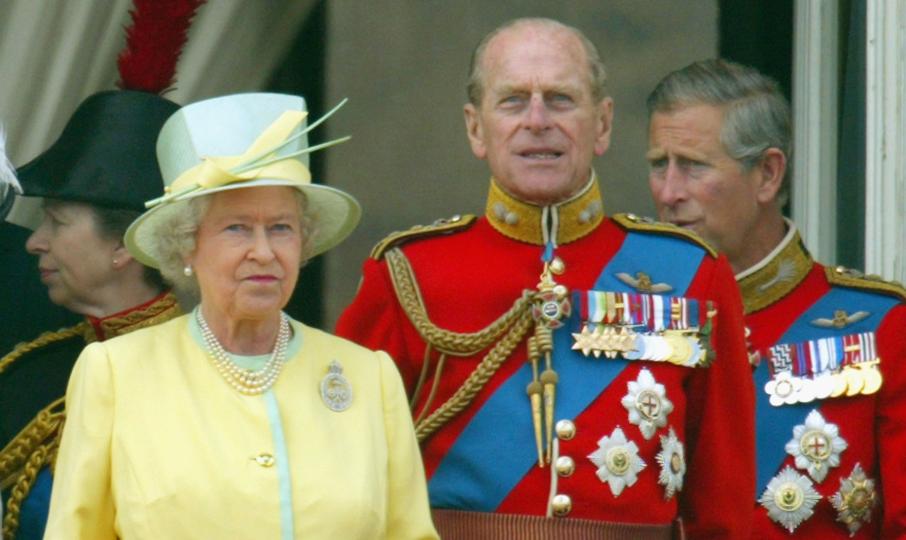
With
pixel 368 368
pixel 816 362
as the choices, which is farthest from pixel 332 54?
pixel 368 368

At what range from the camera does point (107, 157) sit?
5312mm

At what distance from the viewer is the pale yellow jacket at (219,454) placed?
13.9ft

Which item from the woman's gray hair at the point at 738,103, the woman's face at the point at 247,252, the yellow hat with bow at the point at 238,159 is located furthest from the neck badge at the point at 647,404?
the woman's gray hair at the point at 738,103

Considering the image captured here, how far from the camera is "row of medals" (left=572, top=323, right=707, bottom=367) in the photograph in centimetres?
481

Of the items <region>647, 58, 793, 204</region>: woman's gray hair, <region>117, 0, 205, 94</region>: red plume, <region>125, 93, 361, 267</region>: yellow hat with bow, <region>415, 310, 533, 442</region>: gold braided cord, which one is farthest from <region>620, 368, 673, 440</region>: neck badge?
<region>117, 0, 205, 94</region>: red plume

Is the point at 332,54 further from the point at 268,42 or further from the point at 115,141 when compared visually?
the point at 115,141

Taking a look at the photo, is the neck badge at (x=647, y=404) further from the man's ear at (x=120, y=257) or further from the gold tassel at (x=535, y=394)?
the man's ear at (x=120, y=257)

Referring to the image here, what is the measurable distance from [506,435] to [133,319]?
0.92m

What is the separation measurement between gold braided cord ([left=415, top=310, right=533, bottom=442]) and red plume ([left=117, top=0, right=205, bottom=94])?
119 cm

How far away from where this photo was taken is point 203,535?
4.21 m

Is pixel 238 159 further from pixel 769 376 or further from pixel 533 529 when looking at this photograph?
pixel 769 376

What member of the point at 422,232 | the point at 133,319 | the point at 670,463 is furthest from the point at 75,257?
the point at 670,463

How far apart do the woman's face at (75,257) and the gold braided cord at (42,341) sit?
38 mm

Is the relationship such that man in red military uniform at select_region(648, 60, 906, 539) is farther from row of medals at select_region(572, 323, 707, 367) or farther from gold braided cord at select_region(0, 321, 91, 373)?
gold braided cord at select_region(0, 321, 91, 373)
